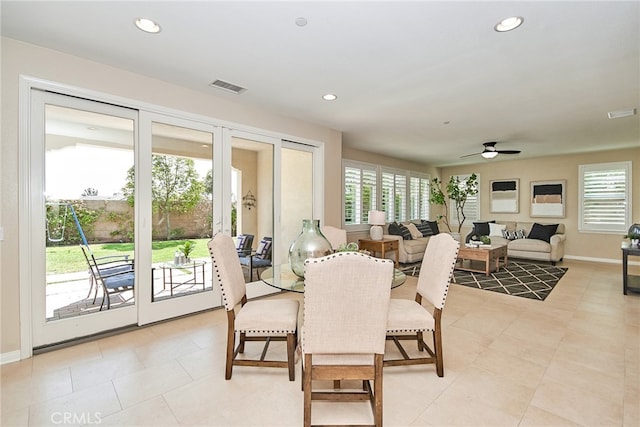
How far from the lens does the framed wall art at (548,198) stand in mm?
7477

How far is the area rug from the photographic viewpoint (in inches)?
176

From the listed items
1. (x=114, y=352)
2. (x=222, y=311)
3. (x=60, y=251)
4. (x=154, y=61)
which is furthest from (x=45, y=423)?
(x=154, y=61)

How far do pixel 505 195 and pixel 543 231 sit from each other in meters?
1.67

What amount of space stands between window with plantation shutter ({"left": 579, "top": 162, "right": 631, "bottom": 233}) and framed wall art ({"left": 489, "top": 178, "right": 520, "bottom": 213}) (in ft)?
4.40

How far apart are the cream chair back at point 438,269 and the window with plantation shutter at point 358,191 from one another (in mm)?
4102

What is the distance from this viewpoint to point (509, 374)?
2.29 m

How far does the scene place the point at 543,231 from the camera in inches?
274

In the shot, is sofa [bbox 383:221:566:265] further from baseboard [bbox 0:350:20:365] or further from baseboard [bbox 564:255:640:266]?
baseboard [bbox 0:350:20:365]

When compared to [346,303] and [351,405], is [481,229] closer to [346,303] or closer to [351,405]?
[351,405]

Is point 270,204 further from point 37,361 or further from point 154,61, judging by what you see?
point 37,361

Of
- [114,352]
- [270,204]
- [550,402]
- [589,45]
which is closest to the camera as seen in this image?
[550,402]

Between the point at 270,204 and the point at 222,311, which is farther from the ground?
the point at 270,204

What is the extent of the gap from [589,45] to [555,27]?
52cm

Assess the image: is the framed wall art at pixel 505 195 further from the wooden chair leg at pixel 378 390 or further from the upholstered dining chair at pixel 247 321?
the wooden chair leg at pixel 378 390
